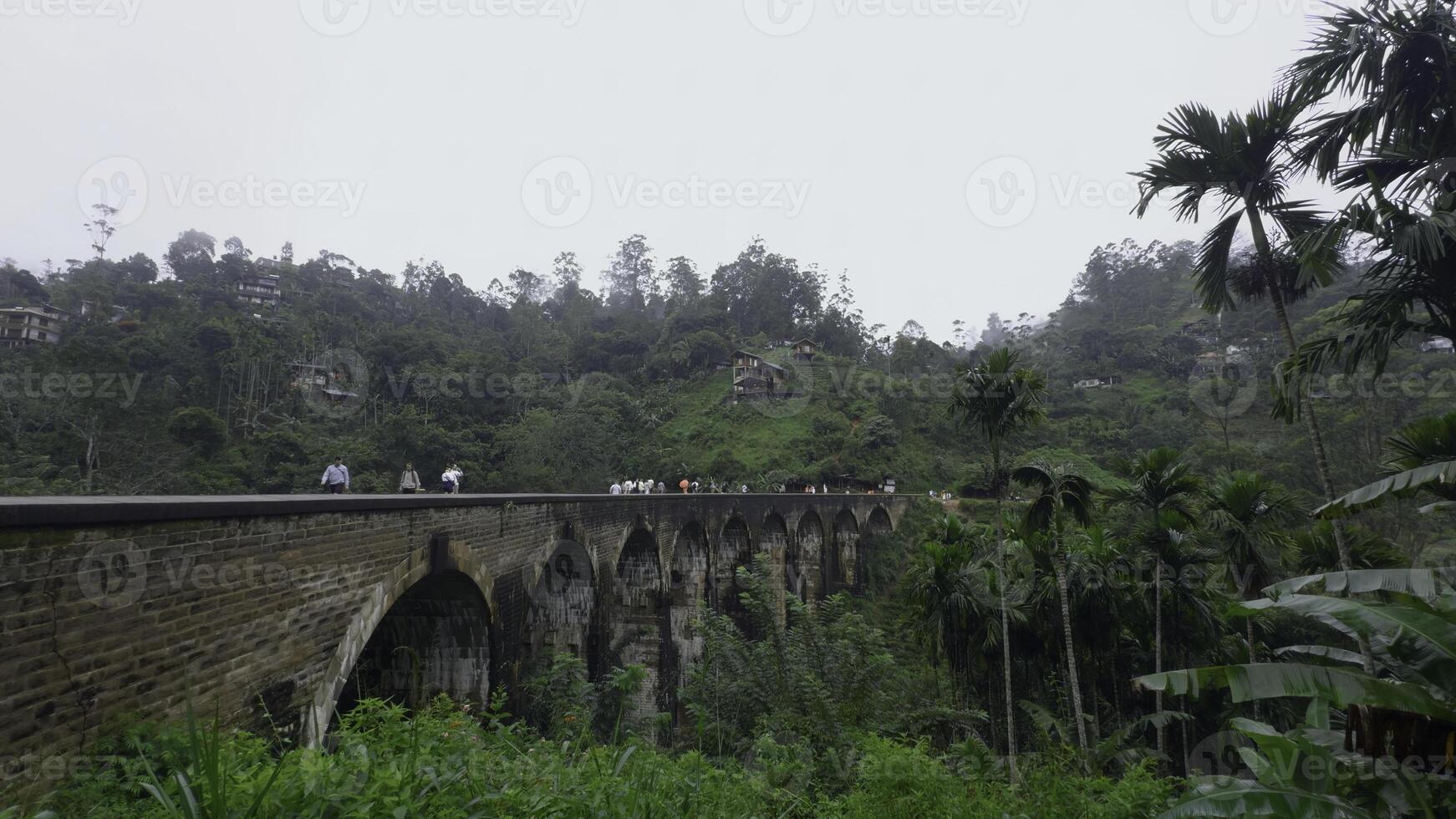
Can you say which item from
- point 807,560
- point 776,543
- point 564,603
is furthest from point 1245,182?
point 807,560

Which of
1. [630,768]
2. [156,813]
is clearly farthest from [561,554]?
[156,813]

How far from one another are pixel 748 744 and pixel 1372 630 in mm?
5621

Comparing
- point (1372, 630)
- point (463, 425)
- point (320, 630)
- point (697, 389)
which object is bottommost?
point (320, 630)

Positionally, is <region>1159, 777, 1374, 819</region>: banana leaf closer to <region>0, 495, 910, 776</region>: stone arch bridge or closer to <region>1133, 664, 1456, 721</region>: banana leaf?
<region>1133, 664, 1456, 721</region>: banana leaf

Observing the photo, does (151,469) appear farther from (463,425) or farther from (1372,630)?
(1372,630)

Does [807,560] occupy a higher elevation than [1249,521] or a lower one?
lower

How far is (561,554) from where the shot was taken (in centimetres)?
1009

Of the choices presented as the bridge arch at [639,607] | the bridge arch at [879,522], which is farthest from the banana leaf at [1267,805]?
the bridge arch at [879,522]

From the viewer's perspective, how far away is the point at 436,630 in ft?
24.3

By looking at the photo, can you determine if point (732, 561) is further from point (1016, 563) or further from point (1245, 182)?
point (1245, 182)

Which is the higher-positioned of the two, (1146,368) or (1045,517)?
(1146,368)
